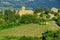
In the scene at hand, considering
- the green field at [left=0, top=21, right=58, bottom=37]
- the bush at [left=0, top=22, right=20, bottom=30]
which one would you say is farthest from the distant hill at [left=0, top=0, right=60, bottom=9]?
the green field at [left=0, top=21, right=58, bottom=37]

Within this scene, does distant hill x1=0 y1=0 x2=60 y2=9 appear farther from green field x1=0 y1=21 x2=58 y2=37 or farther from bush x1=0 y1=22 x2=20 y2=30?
green field x1=0 y1=21 x2=58 y2=37

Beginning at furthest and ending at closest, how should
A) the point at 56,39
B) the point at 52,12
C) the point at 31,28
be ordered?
the point at 52,12 → the point at 31,28 → the point at 56,39

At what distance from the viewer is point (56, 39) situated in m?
9.65

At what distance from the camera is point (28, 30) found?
13828mm

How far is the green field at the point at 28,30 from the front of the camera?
12798mm

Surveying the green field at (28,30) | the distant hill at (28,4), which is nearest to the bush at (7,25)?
the green field at (28,30)

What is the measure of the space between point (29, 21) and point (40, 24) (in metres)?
0.79

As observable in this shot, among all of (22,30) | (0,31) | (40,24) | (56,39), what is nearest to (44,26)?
(40,24)

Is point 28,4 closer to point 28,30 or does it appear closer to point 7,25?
point 7,25

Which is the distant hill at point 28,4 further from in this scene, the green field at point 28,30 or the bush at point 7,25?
the green field at point 28,30

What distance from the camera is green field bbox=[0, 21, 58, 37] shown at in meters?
12.8

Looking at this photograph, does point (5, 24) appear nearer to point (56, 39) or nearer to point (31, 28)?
point (31, 28)

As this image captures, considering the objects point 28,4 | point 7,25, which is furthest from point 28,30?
point 28,4

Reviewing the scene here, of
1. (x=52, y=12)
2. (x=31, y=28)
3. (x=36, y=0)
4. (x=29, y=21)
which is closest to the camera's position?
(x=31, y=28)
